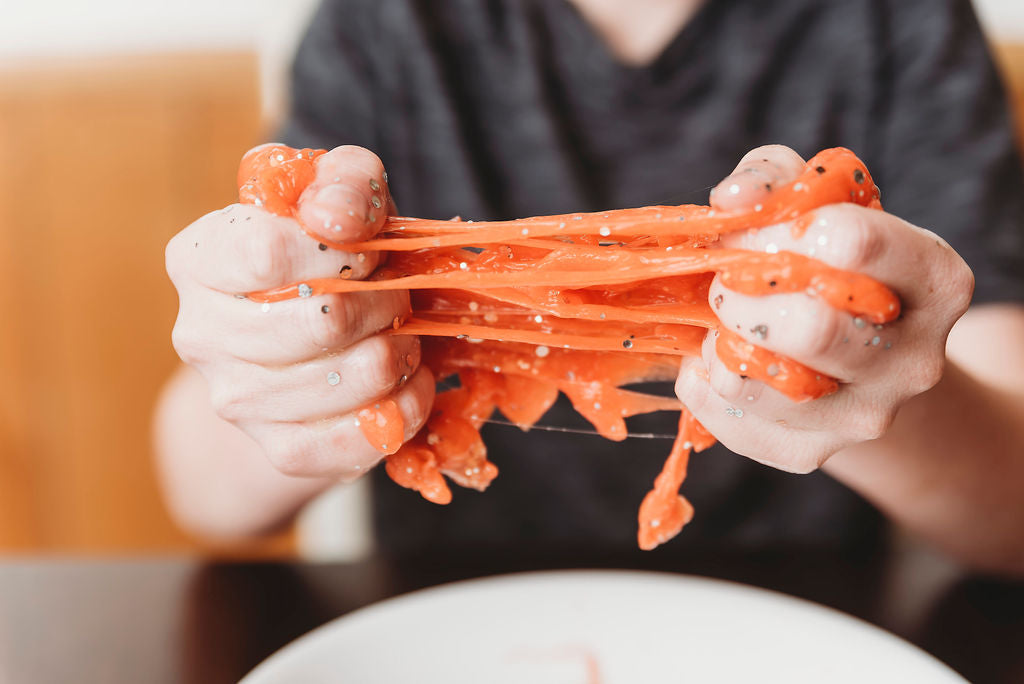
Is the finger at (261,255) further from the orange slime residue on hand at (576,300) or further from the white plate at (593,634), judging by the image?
the white plate at (593,634)

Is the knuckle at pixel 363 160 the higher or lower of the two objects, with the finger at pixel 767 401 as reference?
higher

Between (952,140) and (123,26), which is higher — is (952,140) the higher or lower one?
the lower one

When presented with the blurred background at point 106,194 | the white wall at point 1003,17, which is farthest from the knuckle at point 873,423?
the white wall at point 1003,17

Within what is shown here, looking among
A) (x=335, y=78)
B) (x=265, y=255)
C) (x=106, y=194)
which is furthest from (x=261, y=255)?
(x=106, y=194)

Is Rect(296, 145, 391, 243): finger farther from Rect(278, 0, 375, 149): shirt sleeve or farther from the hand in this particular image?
Rect(278, 0, 375, 149): shirt sleeve

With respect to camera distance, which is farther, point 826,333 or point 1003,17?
point 1003,17

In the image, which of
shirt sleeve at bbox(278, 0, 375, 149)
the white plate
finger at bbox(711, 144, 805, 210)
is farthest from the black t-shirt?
finger at bbox(711, 144, 805, 210)

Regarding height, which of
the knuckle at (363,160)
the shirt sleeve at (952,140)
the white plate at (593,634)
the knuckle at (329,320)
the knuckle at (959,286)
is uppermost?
the knuckle at (363,160)

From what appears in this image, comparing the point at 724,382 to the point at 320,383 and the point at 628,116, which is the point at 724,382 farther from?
the point at 628,116
